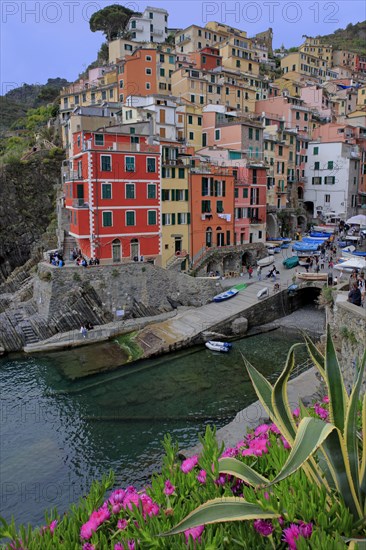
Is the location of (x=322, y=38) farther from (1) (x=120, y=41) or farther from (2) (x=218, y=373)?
(2) (x=218, y=373)

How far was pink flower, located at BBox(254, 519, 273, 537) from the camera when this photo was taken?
4317mm

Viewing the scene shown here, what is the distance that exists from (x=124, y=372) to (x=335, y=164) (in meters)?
46.8

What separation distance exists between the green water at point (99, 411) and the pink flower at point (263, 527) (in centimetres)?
1305

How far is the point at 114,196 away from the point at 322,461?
109ft

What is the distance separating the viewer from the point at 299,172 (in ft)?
207

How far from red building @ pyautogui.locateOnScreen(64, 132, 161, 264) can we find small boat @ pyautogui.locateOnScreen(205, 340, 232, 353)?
11.8 meters

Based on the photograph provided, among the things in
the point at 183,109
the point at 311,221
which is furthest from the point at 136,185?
the point at 311,221

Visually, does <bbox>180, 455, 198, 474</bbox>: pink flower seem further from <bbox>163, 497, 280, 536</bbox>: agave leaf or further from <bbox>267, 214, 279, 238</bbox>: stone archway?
<bbox>267, 214, 279, 238</bbox>: stone archway

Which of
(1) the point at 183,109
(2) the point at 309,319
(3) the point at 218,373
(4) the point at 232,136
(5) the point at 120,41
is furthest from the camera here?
(5) the point at 120,41

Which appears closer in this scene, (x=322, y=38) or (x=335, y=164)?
(x=335, y=164)

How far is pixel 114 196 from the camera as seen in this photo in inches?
1442

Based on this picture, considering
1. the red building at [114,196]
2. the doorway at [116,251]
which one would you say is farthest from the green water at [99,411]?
the red building at [114,196]

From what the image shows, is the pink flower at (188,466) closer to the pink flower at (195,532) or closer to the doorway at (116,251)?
the pink flower at (195,532)

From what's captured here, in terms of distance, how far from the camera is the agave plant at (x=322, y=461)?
13.0ft
